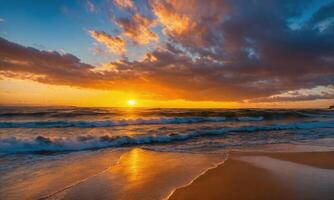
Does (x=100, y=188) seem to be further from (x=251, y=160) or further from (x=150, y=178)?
(x=251, y=160)

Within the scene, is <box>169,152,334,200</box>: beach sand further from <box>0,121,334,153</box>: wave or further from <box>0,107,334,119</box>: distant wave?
<box>0,107,334,119</box>: distant wave

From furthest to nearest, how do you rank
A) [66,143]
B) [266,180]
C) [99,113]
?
[99,113], [66,143], [266,180]

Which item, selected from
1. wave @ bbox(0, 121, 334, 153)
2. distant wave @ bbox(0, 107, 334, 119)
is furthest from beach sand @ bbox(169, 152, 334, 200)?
distant wave @ bbox(0, 107, 334, 119)

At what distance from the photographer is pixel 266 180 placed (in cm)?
527

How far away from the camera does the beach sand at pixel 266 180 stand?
4.40 meters

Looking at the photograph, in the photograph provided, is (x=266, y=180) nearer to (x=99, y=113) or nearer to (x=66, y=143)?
(x=66, y=143)

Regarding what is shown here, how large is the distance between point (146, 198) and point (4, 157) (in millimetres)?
6158

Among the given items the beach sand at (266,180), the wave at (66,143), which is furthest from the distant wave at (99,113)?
the beach sand at (266,180)

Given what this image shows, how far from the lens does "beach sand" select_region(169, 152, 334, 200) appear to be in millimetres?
4398

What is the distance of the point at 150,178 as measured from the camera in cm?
542

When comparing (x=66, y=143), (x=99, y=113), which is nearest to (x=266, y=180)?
(x=66, y=143)

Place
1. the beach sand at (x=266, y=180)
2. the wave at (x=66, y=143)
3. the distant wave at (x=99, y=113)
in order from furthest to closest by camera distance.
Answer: the distant wave at (x=99, y=113), the wave at (x=66, y=143), the beach sand at (x=266, y=180)

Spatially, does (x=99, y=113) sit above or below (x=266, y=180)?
above

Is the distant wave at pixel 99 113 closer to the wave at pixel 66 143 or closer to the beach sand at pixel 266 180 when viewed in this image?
the wave at pixel 66 143
